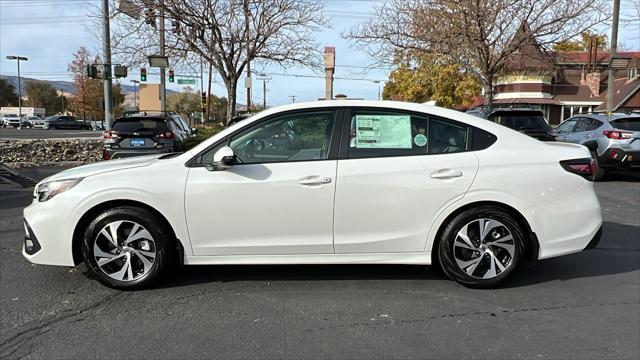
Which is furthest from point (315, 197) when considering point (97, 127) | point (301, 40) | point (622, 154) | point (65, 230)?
point (97, 127)

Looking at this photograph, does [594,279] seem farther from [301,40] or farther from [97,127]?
[97,127]

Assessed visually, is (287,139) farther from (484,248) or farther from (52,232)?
(52,232)

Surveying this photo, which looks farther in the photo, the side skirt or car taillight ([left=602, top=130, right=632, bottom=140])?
car taillight ([left=602, top=130, right=632, bottom=140])

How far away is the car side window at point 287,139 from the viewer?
4559 mm

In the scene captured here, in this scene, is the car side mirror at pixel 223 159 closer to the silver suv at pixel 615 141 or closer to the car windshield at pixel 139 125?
the car windshield at pixel 139 125

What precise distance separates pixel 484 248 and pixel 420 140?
1.06 metres

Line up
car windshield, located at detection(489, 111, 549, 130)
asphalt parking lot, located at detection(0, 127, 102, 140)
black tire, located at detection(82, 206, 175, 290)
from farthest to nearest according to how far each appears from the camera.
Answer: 1. asphalt parking lot, located at detection(0, 127, 102, 140)
2. car windshield, located at detection(489, 111, 549, 130)
3. black tire, located at detection(82, 206, 175, 290)

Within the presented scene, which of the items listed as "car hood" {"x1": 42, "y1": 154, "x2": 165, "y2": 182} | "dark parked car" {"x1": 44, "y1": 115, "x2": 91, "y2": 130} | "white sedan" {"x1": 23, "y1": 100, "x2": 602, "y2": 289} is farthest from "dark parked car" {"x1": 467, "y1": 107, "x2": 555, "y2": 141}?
"dark parked car" {"x1": 44, "y1": 115, "x2": 91, "y2": 130}

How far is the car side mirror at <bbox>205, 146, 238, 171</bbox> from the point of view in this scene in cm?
436

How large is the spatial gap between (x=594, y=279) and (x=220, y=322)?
11.2ft

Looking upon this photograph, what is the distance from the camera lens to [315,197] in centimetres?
443

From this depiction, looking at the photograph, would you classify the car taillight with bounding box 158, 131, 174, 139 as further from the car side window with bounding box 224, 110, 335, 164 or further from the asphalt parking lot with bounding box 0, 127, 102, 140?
the asphalt parking lot with bounding box 0, 127, 102, 140

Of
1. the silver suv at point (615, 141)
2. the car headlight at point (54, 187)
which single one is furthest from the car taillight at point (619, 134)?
the car headlight at point (54, 187)

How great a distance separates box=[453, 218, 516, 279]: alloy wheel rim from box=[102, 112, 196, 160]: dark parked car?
31.1 ft
